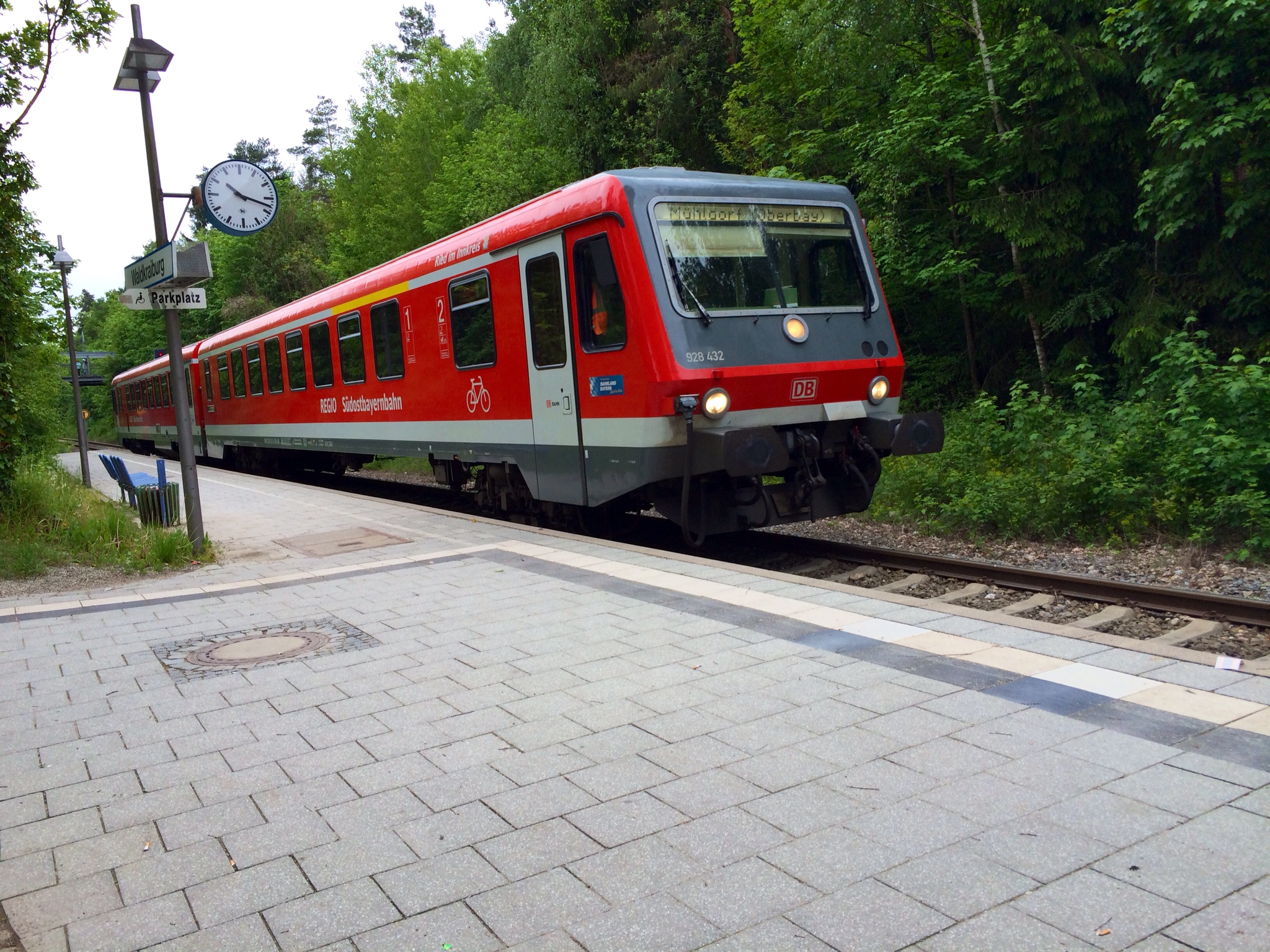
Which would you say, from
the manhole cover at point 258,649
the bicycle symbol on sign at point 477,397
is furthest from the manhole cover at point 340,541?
the manhole cover at point 258,649

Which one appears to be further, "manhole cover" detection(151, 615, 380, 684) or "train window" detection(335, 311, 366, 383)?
"train window" detection(335, 311, 366, 383)

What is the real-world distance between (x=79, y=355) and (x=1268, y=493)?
52442 mm

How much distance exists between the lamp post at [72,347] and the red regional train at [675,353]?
11.1 metres

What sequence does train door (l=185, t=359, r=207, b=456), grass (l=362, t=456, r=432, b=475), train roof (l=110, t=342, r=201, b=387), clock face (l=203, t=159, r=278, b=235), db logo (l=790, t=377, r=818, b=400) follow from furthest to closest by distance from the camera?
train roof (l=110, t=342, r=201, b=387)
train door (l=185, t=359, r=207, b=456)
grass (l=362, t=456, r=432, b=475)
clock face (l=203, t=159, r=278, b=235)
db logo (l=790, t=377, r=818, b=400)

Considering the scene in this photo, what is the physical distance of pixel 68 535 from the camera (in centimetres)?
948

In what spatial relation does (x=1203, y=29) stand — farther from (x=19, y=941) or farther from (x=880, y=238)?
(x=19, y=941)

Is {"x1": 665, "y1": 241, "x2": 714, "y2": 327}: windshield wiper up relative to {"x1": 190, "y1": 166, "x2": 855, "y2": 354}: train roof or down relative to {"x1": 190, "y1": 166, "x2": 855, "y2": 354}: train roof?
down

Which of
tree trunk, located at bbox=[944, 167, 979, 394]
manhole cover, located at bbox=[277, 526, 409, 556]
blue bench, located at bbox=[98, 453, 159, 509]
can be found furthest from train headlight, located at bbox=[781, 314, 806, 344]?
blue bench, located at bbox=[98, 453, 159, 509]

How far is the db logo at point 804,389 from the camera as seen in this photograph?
8172mm

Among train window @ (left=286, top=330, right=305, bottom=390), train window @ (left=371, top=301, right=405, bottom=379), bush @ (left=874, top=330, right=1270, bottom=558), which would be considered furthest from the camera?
train window @ (left=286, top=330, right=305, bottom=390)

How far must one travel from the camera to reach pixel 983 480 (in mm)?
10180

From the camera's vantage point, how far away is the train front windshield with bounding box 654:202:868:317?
312 inches

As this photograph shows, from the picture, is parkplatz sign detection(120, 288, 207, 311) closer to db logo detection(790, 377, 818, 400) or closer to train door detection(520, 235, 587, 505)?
train door detection(520, 235, 587, 505)

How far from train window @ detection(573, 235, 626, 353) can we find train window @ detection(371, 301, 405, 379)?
4.52 m
